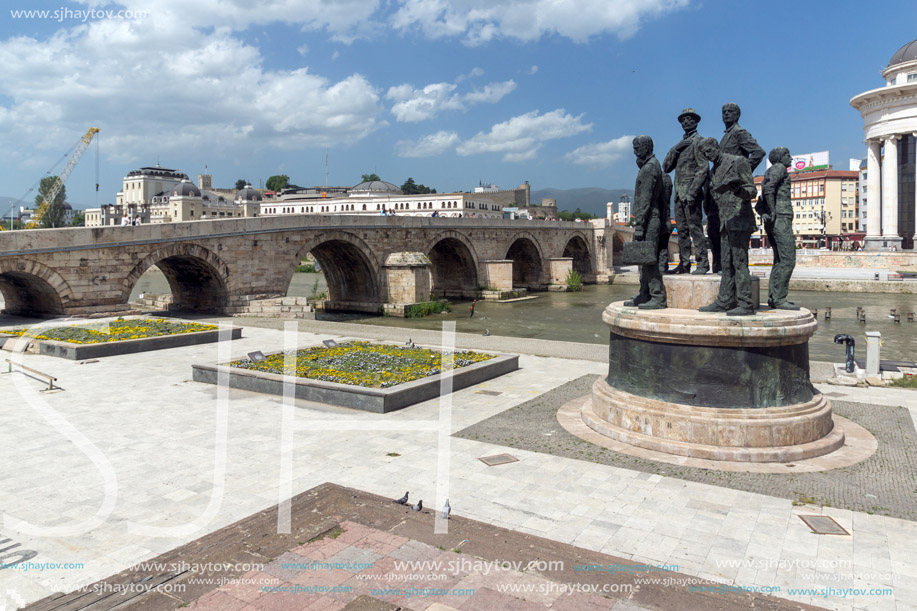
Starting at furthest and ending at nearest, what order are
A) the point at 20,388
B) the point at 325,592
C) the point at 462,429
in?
1. the point at 20,388
2. the point at 462,429
3. the point at 325,592

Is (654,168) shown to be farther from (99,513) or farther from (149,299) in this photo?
(149,299)

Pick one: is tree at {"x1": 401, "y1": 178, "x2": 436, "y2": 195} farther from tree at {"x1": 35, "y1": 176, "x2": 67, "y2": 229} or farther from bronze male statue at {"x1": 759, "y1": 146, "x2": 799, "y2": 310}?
bronze male statue at {"x1": 759, "y1": 146, "x2": 799, "y2": 310}

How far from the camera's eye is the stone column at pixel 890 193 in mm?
47625

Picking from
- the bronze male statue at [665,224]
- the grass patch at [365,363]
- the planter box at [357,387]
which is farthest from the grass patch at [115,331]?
the bronze male statue at [665,224]

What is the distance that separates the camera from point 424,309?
92.9ft

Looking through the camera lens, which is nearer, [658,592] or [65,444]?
[658,592]

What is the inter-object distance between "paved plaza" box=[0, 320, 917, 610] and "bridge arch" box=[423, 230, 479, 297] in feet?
83.8

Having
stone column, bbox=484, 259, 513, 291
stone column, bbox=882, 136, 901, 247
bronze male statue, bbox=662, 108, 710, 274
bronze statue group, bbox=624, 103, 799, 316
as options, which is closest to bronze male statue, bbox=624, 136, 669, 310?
bronze statue group, bbox=624, 103, 799, 316

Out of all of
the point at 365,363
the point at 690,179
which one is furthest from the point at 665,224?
the point at 365,363

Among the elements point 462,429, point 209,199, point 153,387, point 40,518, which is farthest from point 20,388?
point 209,199

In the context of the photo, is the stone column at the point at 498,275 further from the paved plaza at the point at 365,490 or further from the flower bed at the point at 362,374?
the paved plaza at the point at 365,490

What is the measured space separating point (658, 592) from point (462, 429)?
4217 millimetres

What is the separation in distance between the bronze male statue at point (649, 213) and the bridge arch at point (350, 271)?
1958cm

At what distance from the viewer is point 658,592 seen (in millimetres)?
4234
